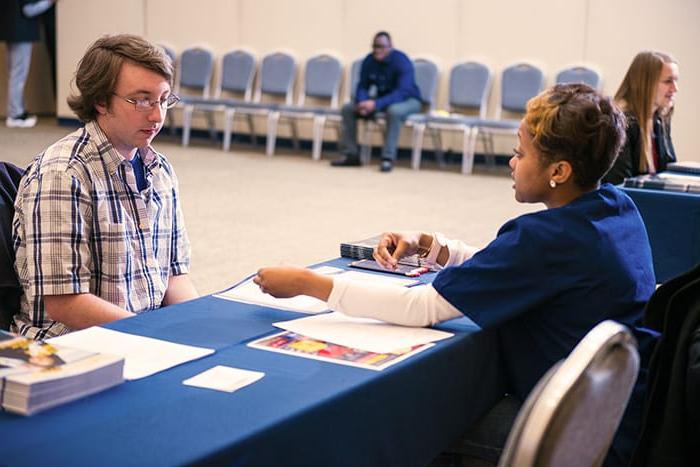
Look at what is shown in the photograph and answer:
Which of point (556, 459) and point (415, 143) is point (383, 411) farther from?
point (415, 143)

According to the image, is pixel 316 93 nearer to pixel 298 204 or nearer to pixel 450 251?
pixel 298 204

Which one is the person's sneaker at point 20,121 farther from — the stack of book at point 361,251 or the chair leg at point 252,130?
the stack of book at point 361,251

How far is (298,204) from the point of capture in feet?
24.3

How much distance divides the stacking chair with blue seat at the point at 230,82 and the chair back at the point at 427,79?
6.68ft

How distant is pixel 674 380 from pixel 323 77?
29.3 feet

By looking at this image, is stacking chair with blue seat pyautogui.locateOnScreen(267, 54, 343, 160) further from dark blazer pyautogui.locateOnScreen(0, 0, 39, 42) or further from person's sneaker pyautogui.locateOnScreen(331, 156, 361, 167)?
dark blazer pyautogui.locateOnScreen(0, 0, 39, 42)

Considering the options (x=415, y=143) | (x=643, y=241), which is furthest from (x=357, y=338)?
(x=415, y=143)

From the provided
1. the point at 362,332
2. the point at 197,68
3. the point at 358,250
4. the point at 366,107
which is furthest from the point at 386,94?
the point at 362,332

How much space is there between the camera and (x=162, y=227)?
2.57 meters

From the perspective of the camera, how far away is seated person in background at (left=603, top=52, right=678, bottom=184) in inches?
188

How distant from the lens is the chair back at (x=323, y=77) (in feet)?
34.8

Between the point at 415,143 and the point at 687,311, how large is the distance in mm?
7838

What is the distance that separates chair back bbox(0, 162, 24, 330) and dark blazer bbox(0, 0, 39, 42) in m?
9.79

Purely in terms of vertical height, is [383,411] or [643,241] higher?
[643,241]
